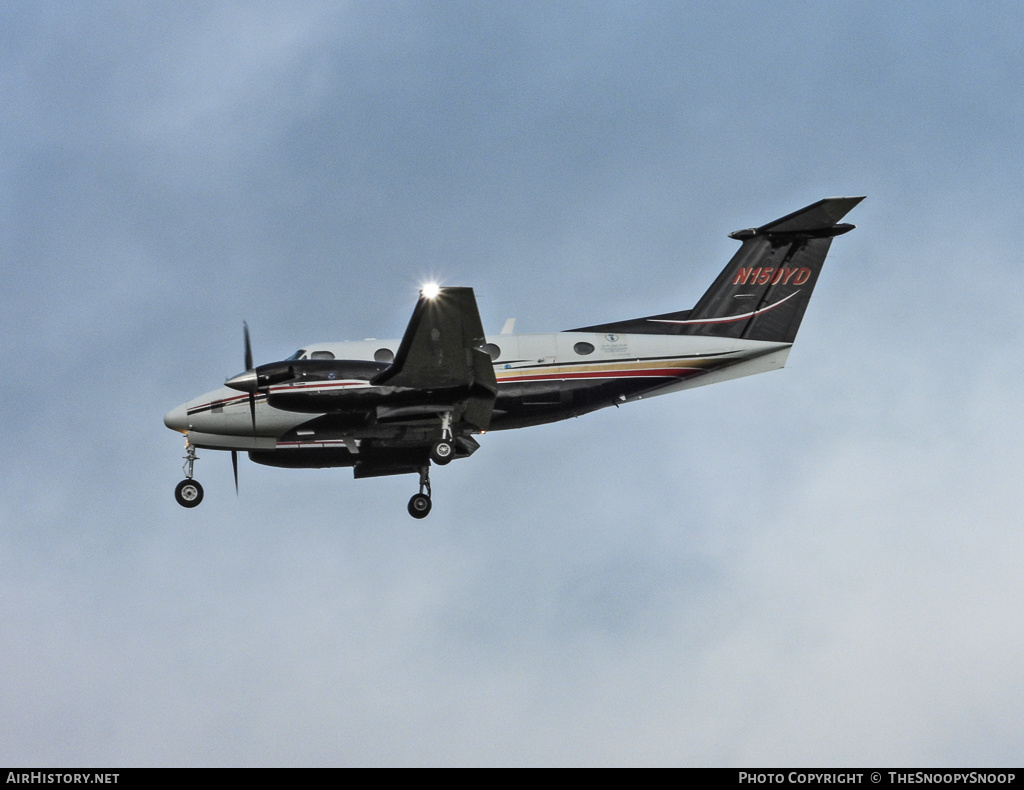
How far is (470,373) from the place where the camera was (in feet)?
89.5

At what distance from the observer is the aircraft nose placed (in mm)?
29234

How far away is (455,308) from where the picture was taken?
84.3 feet

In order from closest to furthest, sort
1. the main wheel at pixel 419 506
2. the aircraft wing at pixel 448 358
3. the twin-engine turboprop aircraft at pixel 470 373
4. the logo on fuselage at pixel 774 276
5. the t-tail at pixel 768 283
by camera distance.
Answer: the aircraft wing at pixel 448 358, the twin-engine turboprop aircraft at pixel 470 373, the main wheel at pixel 419 506, the t-tail at pixel 768 283, the logo on fuselage at pixel 774 276

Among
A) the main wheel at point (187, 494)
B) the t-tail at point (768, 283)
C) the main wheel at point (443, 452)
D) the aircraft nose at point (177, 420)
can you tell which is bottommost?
the main wheel at point (187, 494)

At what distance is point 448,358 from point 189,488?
25.2 ft

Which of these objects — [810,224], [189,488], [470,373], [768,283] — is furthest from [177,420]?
[810,224]

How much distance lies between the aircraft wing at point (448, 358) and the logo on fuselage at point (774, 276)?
8214 millimetres

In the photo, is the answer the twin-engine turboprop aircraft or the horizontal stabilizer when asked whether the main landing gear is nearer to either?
the twin-engine turboprop aircraft

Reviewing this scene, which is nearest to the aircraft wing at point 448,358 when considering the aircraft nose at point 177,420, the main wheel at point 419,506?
the main wheel at point 419,506

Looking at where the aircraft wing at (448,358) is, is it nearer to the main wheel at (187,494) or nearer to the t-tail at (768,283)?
the t-tail at (768,283)

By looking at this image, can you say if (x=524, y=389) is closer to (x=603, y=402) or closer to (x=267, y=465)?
(x=603, y=402)

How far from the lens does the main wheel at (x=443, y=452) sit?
28.0m
